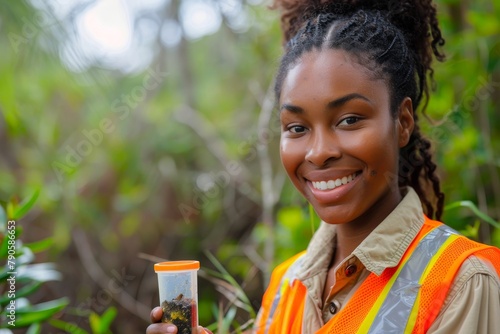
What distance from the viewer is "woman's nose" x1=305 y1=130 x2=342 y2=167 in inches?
59.6

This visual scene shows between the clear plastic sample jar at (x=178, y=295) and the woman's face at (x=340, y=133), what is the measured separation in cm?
40

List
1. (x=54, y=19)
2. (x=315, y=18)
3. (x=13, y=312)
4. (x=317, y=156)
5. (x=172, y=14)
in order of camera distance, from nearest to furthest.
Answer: (x=317, y=156)
(x=315, y=18)
(x=13, y=312)
(x=54, y=19)
(x=172, y=14)

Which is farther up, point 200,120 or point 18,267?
point 200,120

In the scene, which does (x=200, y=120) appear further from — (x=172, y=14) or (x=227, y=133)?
(x=172, y=14)

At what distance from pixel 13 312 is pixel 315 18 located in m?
1.55

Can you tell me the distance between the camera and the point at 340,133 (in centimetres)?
152

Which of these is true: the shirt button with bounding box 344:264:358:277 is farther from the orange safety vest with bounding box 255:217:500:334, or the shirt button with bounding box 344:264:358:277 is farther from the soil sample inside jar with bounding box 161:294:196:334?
the soil sample inside jar with bounding box 161:294:196:334

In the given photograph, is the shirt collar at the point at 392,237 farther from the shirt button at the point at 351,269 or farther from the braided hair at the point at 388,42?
the braided hair at the point at 388,42

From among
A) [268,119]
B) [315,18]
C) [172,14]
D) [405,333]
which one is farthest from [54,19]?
[405,333]

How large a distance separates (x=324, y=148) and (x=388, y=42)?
385 mm

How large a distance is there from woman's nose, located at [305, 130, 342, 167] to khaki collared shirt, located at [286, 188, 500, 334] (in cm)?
24

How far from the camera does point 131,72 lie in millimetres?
5098

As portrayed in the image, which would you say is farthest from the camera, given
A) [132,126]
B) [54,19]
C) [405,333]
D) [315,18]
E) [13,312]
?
[132,126]

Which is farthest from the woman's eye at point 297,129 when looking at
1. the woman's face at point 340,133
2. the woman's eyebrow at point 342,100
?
the woman's eyebrow at point 342,100
